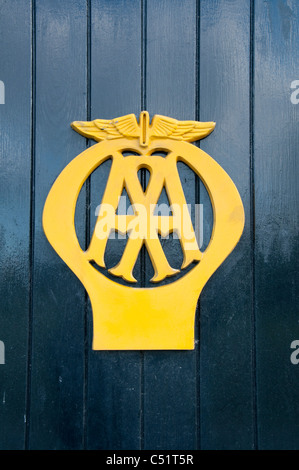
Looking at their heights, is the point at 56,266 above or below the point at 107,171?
below

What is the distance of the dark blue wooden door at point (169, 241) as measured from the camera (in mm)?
974

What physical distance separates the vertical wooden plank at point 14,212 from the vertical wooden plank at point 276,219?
19.5 inches

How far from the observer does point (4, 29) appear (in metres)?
1.02

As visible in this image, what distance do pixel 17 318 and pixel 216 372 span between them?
43 centimetres

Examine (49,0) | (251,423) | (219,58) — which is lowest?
(251,423)

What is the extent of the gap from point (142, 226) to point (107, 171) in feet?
0.46

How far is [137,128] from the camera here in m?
1.00

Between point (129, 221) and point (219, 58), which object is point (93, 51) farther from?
point (129, 221)

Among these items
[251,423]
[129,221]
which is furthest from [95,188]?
[251,423]

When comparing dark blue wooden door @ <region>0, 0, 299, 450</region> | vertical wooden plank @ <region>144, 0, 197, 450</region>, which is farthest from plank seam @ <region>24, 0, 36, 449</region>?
vertical wooden plank @ <region>144, 0, 197, 450</region>

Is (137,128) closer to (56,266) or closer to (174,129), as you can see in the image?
(174,129)

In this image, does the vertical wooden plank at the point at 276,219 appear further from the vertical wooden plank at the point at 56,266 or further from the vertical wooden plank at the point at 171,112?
the vertical wooden plank at the point at 56,266

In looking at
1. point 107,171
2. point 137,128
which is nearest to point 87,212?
point 107,171

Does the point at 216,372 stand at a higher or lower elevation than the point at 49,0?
lower
